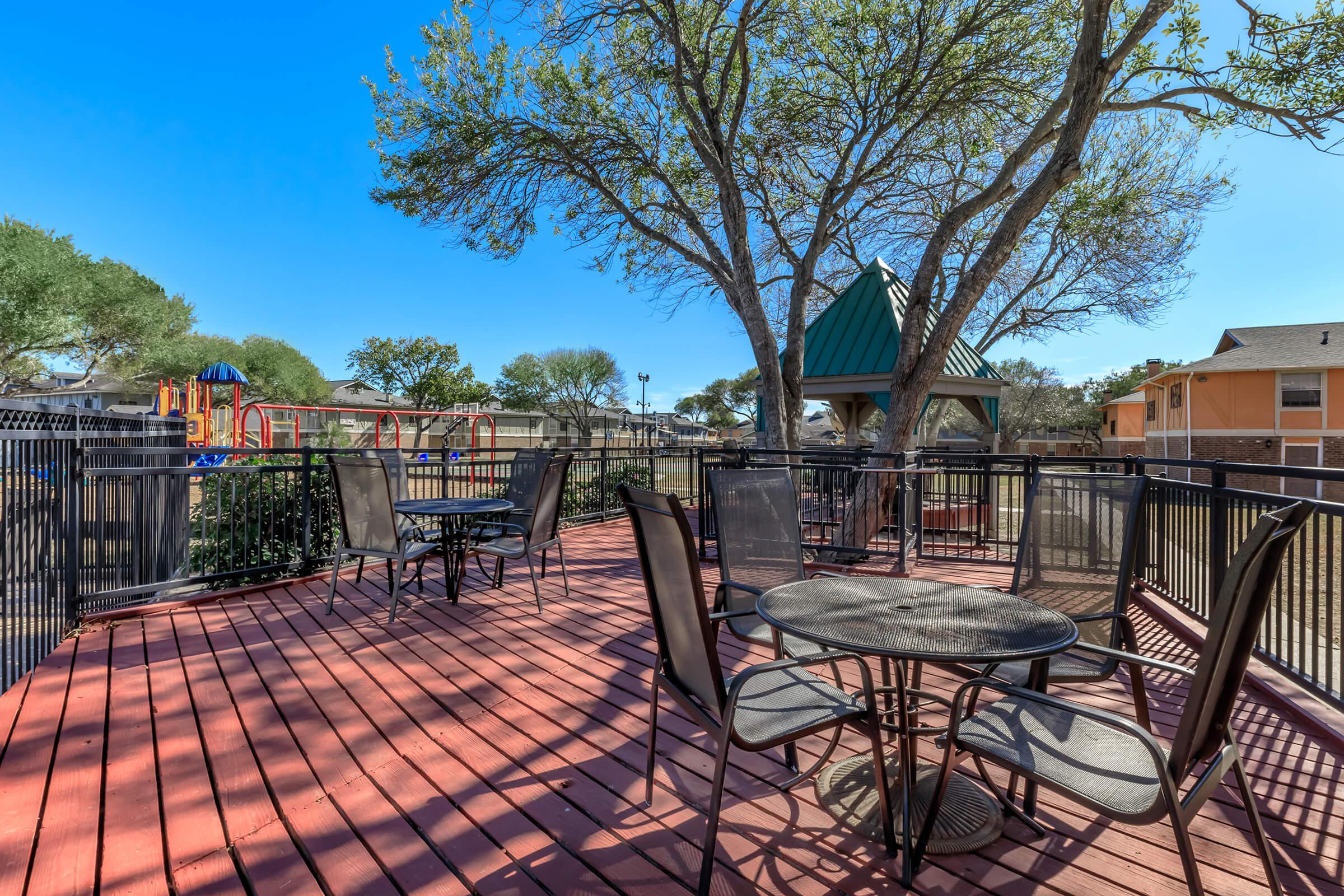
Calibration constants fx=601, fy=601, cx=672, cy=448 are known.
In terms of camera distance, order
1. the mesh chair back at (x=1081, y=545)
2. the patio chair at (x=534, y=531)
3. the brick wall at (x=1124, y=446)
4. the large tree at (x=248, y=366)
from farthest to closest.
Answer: the brick wall at (x=1124, y=446), the large tree at (x=248, y=366), the patio chair at (x=534, y=531), the mesh chair back at (x=1081, y=545)

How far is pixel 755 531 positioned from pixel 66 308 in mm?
31420

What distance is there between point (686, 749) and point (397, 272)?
4808 cm

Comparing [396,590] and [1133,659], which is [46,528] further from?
[1133,659]

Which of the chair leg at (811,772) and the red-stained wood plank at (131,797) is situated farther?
the chair leg at (811,772)

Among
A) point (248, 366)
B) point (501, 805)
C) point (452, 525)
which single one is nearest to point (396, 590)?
point (452, 525)

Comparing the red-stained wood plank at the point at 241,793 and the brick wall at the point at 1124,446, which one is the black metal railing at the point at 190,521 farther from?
the brick wall at the point at 1124,446

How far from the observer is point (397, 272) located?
43812 millimetres

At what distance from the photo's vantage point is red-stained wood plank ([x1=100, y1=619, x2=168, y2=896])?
1715 mm

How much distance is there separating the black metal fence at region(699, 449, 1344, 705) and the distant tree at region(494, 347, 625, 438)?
36.0m

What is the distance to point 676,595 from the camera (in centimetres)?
175

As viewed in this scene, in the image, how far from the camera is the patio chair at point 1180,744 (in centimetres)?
125

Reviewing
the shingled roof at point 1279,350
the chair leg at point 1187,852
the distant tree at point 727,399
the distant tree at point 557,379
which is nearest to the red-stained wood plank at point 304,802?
the chair leg at point 1187,852

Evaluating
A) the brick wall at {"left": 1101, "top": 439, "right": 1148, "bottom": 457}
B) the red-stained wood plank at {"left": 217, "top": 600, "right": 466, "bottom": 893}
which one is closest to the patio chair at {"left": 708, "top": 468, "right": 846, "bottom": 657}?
the red-stained wood plank at {"left": 217, "top": 600, "right": 466, "bottom": 893}

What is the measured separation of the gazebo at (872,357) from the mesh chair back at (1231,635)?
828 centimetres
